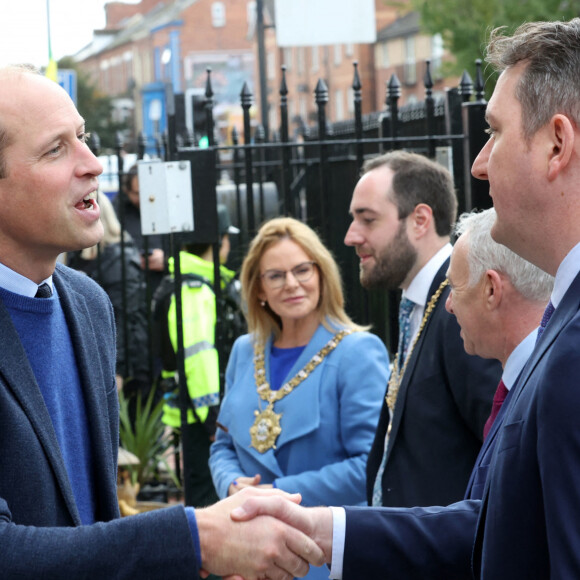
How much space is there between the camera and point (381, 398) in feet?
13.5

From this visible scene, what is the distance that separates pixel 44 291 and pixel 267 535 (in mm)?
905

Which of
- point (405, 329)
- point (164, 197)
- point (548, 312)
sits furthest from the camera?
point (164, 197)

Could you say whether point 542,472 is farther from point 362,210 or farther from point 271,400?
point 362,210

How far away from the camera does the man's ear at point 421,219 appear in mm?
4113

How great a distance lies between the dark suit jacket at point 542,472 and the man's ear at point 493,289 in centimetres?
98

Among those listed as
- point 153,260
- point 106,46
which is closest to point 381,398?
point 153,260

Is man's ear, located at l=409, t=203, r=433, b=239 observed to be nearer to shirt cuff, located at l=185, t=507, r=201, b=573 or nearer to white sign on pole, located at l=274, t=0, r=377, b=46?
shirt cuff, located at l=185, t=507, r=201, b=573

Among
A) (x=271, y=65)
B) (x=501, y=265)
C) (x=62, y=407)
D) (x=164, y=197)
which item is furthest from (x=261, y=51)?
(x=271, y=65)

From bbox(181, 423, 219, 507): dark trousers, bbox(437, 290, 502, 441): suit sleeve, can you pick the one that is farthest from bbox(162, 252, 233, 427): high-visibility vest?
bbox(437, 290, 502, 441): suit sleeve

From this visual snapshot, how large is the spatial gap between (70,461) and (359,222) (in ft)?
7.19

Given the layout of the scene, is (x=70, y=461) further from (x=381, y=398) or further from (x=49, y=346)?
(x=381, y=398)

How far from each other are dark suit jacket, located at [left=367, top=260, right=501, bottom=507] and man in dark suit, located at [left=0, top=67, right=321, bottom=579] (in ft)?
2.87

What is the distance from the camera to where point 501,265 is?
286 cm

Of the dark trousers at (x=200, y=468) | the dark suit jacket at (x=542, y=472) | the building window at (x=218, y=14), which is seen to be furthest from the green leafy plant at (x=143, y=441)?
the building window at (x=218, y=14)
